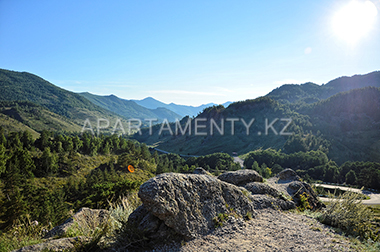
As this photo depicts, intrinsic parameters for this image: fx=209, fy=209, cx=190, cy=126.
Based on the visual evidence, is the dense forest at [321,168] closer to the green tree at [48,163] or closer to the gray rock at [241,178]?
the gray rock at [241,178]

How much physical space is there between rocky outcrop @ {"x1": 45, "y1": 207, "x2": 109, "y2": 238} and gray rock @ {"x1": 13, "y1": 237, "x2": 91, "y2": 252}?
0.82 meters

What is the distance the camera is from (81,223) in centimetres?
809

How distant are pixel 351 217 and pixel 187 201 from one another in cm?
Answer: 650

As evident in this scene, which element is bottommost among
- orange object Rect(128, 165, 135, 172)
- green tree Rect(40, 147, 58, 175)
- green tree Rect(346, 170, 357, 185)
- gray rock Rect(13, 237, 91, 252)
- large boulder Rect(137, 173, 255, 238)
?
green tree Rect(346, 170, 357, 185)

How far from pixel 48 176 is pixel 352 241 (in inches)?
3003

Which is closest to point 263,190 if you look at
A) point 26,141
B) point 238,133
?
point 26,141

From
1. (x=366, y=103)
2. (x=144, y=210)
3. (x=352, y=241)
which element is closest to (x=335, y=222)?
(x=352, y=241)

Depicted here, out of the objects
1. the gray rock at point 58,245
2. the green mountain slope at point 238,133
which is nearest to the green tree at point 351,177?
the green mountain slope at point 238,133

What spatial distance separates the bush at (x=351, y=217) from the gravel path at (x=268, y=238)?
56cm

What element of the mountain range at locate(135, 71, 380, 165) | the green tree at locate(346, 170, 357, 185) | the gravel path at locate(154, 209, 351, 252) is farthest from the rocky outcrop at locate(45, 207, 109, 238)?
the mountain range at locate(135, 71, 380, 165)

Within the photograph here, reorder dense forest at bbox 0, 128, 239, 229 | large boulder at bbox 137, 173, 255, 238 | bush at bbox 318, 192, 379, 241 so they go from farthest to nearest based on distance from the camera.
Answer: dense forest at bbox 0, 128, 239, 229
bush at bbox 318, 192, 379, 241
large boulder at bbox 137, 173, 255, 238

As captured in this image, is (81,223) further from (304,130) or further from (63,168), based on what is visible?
(304,130)

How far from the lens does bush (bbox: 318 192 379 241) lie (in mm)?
7379

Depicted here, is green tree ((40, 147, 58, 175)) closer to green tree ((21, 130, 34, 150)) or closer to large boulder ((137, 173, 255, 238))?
green tree ((21, 130, 34, 150))
